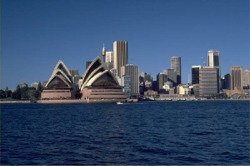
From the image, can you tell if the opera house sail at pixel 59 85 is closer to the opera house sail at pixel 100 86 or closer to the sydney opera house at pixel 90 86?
the sydney opera house at pixel 90 86

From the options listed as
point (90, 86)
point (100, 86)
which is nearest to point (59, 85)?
point (90, 86)

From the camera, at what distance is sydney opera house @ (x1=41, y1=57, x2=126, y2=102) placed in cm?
13288

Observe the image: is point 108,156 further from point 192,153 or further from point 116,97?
point 116,97

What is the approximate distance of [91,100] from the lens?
133 m

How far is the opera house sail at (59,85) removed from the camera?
140 meters

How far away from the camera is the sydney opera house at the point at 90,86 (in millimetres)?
132875

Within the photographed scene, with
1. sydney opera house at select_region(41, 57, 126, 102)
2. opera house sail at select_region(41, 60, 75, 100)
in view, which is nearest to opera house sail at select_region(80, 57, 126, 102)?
sydney opera house at select_region(41, 57, 126, 102)

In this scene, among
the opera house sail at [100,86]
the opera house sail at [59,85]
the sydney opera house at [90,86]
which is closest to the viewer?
the opera house sail at [100,86]

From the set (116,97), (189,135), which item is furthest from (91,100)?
(189,135)

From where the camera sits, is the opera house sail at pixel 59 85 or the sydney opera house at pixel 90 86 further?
the opera house sail at pixel 59 85

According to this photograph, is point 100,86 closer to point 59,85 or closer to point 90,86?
point 90,86

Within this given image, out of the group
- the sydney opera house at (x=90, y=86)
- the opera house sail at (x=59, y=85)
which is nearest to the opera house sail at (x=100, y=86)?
the sydney opera house at (x=90, y=86)

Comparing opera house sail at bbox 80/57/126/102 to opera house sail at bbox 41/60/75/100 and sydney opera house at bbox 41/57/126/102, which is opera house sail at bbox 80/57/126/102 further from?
opera house sail at bbox 41/60/75/100

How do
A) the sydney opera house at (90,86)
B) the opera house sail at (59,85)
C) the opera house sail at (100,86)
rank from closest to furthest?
the opera house sail at (100,86) < the sydney opera house at (90,86) < the opera house sail at (59,85)
